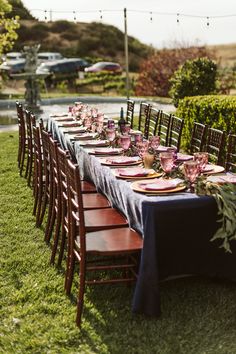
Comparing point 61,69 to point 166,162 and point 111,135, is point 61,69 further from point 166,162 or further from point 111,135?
point 166,162

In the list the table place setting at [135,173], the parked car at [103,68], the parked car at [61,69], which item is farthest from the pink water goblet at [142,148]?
the parked car at [103,68]

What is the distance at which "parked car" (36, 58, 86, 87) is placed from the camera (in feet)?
101

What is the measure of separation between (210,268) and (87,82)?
26613 millimetres

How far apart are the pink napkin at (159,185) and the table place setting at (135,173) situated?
28 centimetres

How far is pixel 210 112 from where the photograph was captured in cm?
960

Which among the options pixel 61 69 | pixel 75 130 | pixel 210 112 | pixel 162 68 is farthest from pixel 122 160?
pixel 61 69

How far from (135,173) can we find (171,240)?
740mm

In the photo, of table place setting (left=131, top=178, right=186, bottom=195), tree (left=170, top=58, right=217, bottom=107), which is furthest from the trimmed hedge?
table place setting (left=131, top=178, right=186, bottom=195)

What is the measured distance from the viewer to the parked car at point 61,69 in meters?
30.9

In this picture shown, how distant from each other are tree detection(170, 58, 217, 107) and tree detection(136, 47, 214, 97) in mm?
8908

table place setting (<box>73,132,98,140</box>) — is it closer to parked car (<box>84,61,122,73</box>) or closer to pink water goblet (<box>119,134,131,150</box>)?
pink water goblet (<box>119,134,131,150</box>)

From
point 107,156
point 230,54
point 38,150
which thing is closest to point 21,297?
point 107,156

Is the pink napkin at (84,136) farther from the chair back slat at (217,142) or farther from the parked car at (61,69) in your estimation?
the parked car at (61,69)

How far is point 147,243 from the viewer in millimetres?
3934
